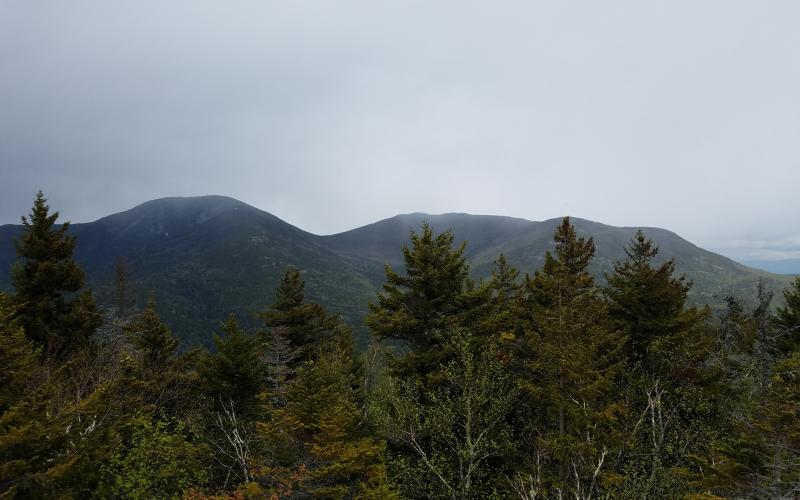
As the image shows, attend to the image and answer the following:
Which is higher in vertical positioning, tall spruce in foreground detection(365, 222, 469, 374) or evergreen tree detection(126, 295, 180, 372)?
tall spruce in foreground detection(365, 222, 469, 374)

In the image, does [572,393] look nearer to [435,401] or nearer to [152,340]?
[435,401]

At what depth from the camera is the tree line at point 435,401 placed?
11.0 meters

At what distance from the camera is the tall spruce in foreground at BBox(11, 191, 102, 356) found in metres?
24.0

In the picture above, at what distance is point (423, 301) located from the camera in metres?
20.5

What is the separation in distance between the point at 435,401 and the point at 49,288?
80.9ft

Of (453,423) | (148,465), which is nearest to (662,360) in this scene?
(453,423)

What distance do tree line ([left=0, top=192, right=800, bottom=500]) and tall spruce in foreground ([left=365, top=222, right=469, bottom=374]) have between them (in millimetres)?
89

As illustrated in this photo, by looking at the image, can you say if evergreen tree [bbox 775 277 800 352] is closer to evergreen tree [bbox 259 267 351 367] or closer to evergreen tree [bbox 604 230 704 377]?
evergreen tree [bbox 604 230 704 377]

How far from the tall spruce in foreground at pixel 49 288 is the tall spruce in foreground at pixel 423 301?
1894 cm

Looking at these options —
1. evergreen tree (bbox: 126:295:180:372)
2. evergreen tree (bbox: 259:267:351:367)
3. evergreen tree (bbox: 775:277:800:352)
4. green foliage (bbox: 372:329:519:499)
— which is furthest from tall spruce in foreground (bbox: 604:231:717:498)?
evergreen tree (bbox: 126:295:180:372)

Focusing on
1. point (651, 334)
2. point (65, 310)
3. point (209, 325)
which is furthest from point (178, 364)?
point (209, 325)

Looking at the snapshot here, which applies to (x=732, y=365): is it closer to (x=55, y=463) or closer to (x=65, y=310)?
(x=55, y=463)

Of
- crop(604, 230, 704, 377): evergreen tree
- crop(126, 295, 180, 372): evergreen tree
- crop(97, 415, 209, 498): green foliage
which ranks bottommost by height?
crop(97, 415, 209, 498): green foliage

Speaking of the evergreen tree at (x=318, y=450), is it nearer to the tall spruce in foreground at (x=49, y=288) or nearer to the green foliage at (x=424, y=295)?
the green foliage at (x=424, y=295)
